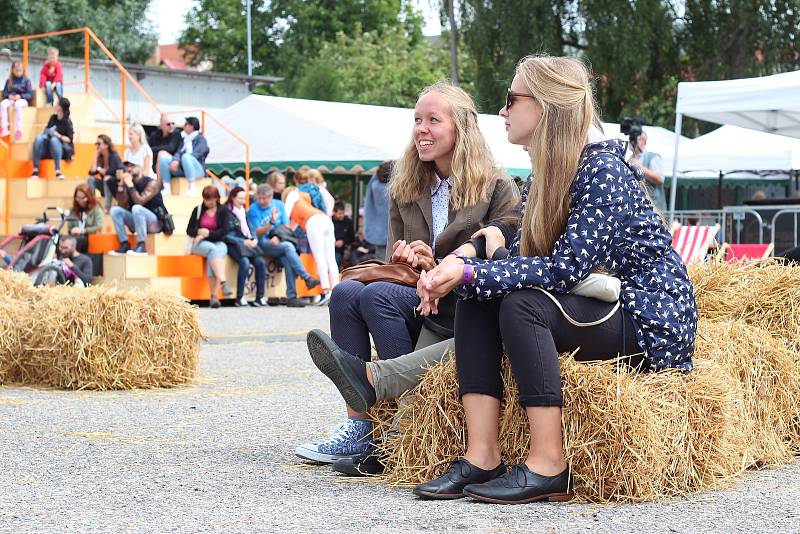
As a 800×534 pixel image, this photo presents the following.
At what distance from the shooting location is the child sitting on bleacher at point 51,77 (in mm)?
19938

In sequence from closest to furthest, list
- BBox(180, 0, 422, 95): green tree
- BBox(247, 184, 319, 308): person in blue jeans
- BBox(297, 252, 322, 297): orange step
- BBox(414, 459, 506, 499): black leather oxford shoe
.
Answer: BBox(414, 459, 506, 499): black leather oxford shoe < BBox(247, 184, 319, 308): person in blue jeans < BBox(297, 252, 322, 297): orange step < BBox(180, 0, 422, 95): green tree

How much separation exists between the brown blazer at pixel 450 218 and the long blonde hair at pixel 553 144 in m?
0.63

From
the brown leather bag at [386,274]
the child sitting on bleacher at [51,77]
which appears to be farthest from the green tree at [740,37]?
the brown leather bag at [386,274]

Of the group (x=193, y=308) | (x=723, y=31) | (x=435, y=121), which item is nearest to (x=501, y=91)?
(x=723, y=31)

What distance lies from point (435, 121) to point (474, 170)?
25 centimetres

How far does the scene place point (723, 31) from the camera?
33.5 meters

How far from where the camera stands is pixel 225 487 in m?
4.55

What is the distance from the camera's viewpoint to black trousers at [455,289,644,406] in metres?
4.26

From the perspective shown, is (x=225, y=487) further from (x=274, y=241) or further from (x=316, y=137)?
(x=316, y=137)

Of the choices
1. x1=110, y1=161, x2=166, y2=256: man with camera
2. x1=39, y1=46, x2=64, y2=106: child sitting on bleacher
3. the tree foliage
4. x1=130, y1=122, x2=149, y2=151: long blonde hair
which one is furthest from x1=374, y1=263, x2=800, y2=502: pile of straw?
the tree foliage

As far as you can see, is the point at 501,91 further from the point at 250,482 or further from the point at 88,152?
the point at 250,482

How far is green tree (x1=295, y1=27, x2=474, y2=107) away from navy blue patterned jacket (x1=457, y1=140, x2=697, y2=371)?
4692cm

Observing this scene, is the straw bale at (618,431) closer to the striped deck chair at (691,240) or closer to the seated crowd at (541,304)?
the seated crowd at (541,304)

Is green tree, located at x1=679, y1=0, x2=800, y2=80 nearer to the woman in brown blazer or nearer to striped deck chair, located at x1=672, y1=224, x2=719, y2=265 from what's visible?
striped deck chair, located at x1=672, y1=224, x2=719, y2=265
